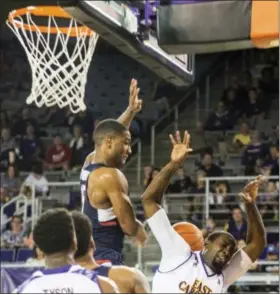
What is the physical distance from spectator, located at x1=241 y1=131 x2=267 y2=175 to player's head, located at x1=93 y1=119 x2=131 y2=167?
7.36 m

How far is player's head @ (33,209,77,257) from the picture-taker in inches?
138

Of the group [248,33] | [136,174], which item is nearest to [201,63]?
[136,174]

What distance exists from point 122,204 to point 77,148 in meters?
8.52

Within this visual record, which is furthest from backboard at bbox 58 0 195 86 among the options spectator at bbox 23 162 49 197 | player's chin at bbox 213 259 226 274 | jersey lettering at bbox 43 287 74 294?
spectator at bbox 23 162 49 197

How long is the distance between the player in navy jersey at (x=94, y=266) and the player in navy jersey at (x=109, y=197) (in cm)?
110

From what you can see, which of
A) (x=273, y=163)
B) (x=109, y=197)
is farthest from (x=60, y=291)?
(x=273, y=163)

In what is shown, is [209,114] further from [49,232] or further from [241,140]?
[49,232]

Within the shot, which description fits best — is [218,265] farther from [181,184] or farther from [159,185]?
[181,184]

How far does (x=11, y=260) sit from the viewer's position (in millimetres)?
11508

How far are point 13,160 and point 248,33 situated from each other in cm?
892

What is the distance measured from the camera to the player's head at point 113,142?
212 inches

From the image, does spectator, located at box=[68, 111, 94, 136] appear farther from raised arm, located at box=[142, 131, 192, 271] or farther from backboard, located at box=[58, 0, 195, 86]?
raised arm, located at box=[142, 131, 192, 271]

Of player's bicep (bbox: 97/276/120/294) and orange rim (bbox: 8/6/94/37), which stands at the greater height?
orange rim (bbox: 8/6/94/37)

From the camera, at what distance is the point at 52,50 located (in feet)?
27.7
